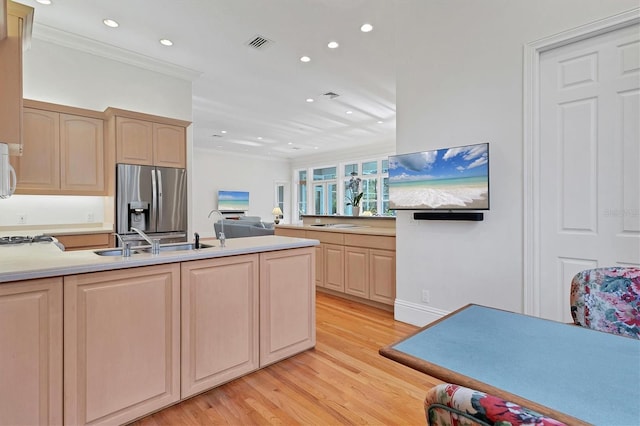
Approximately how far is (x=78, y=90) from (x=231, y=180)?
7542 mm

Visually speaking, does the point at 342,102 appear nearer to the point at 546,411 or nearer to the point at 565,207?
the point at 565,207

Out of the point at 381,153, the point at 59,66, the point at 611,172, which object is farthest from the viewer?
the point at 381,153

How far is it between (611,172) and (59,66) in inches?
218

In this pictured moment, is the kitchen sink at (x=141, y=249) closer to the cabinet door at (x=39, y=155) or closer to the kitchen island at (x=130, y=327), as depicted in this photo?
the kitchen island at (x=130, y=327)

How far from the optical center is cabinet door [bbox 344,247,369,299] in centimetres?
386

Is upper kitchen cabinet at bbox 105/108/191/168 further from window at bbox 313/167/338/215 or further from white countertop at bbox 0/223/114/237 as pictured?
window at bbox 313/167/338/215

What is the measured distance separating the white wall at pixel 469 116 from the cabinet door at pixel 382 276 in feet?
0.68

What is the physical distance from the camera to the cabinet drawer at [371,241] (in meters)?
3.62

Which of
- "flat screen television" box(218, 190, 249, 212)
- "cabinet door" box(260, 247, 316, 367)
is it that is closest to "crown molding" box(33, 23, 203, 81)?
"cabinet door" box(260, 247, 316, 367)

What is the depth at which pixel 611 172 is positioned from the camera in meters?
2.15

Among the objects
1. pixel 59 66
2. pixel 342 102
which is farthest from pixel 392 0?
pixel 59 66

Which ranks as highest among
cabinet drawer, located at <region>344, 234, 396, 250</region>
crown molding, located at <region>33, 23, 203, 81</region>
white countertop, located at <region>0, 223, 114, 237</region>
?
crown molding, located at <region>33, 23, 203, 81</region>

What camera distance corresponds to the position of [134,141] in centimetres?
398

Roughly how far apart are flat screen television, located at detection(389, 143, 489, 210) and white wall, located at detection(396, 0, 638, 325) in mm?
110
